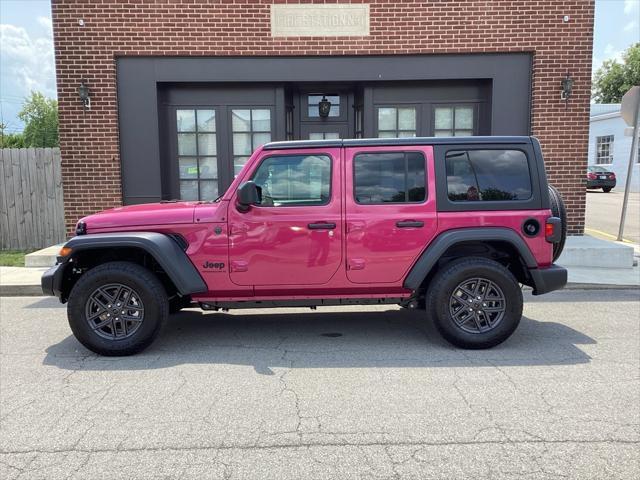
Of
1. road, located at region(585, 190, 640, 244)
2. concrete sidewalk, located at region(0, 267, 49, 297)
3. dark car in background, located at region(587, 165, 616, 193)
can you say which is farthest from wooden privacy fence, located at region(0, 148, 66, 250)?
dark car in background, located at region(587, 165, 616, 193)

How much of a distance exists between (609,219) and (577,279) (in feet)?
30.3

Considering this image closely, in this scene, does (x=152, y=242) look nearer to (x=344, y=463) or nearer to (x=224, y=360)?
(x=224, y=360)

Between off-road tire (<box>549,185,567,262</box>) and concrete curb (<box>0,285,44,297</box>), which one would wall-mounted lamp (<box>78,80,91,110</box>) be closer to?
concrete curb (<box>0,285,44,297</box>)

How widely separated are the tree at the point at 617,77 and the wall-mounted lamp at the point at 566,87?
35.4 metres

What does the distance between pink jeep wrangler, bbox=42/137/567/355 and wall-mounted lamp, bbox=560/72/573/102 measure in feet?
16.9

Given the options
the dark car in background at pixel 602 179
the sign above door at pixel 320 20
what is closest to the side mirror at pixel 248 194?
the sign above door at pixel 320 20

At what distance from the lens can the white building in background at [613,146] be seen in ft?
95.5

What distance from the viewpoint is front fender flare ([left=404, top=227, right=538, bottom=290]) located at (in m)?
4.87

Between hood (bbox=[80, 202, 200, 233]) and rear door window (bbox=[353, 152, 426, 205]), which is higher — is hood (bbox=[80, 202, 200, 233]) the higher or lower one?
the lower one

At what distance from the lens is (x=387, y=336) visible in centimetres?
543

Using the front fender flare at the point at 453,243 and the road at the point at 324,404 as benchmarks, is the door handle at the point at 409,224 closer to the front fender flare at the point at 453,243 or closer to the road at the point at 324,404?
the front fender flare at the point at 453,243

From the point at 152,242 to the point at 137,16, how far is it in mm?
6226

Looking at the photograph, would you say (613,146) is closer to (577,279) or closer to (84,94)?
(577,279)

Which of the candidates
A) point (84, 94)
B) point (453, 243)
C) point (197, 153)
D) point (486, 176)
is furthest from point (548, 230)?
point (84, 94)
